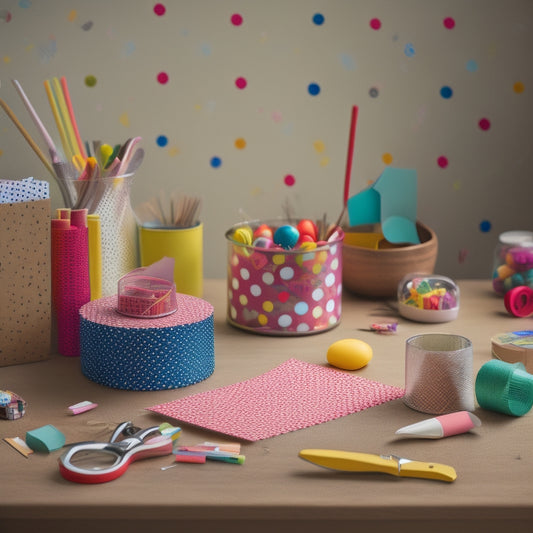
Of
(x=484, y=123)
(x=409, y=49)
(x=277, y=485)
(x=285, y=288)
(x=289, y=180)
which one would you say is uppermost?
(x=409, y=49)

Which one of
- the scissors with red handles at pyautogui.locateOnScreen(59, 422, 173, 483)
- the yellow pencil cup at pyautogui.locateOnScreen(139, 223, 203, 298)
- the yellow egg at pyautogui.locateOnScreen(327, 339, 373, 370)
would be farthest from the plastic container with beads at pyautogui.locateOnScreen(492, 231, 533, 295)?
the scissors with red handles at pyautogui.locateOnScreen(59, 422, 173, 483)

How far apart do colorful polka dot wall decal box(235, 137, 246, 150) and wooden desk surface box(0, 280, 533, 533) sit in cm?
63

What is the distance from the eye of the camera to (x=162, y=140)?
1415 mm

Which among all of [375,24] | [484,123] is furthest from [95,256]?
[484,123]

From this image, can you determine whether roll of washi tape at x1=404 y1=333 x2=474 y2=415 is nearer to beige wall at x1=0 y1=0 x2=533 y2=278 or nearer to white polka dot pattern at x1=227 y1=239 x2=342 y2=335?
white polka dot pattern at x1=227 y1=239 x2=342 y2=335

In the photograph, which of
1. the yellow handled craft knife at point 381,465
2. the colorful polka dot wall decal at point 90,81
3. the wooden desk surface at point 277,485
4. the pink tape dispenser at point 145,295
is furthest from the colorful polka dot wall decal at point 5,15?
the yellow handled craft knife at point 381,465

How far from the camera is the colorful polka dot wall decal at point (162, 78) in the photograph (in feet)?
4.55

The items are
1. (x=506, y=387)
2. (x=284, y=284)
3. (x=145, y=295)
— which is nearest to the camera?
(x=506, y=387)

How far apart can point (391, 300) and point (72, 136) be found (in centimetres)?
52

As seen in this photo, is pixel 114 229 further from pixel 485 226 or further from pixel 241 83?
pixel 485 226

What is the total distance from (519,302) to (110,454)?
2.16 ft

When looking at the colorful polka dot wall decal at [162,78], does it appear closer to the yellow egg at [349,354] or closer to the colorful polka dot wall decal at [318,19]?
the colorful polka dot wall decal at [318,19]

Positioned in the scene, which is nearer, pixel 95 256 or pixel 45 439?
pixel 45 439

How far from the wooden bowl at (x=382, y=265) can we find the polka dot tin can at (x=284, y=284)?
13 centimetres
